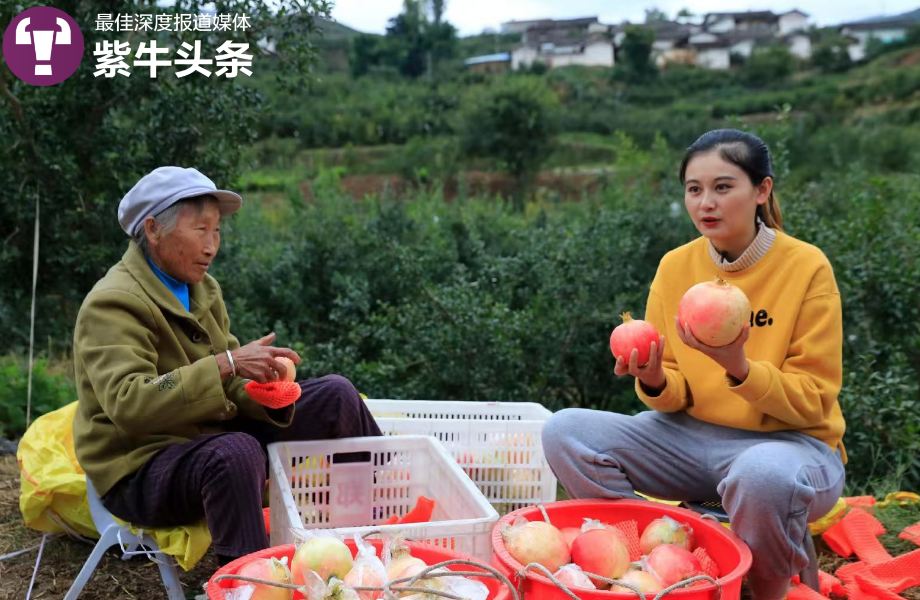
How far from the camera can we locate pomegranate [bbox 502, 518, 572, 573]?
1.99 m

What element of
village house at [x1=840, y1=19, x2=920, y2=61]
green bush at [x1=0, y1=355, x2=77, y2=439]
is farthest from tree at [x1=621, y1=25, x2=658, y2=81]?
green bush at [x1=0, y1=355, x2=77, y2=439]

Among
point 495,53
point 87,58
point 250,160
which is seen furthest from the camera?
point 495,53

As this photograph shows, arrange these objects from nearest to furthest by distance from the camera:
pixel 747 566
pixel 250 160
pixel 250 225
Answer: pixel 747 566 < pixel 250 160 < pixel 250 225

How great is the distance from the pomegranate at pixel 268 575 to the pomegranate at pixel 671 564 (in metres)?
0.82

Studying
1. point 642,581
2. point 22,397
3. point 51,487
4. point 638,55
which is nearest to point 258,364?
point 51,487

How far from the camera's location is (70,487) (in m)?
2.77

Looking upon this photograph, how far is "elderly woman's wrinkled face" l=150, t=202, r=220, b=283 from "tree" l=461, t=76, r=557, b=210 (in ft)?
54.9

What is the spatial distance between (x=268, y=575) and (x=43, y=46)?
3.22m

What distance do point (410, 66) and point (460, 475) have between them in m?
33.1

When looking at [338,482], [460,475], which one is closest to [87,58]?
[338,482]

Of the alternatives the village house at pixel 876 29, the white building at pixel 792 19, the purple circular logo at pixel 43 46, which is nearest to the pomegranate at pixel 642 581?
the purple circular logo at pixel 43 46

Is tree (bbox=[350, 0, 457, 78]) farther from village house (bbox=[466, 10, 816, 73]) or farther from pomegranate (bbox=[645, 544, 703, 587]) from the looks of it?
pomegranate (bbox=[645, 544, 703, 587])

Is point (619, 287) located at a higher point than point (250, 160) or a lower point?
lower

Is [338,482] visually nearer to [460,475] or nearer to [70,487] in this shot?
[460,475]
